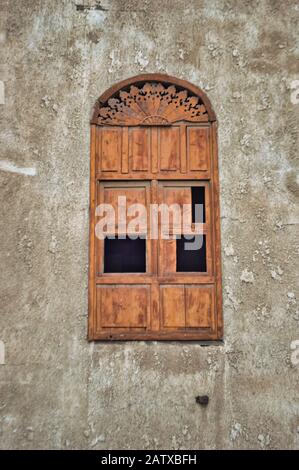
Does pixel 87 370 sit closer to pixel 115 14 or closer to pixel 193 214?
pixel 193 214

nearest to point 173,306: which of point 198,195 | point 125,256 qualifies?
point 125,256

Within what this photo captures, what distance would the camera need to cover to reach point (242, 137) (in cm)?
410

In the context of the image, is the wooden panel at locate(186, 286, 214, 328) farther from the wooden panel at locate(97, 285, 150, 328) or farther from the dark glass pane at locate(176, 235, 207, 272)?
the wooden panel at locate(97, 285, 150, 328)

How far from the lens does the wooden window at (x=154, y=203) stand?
396cm

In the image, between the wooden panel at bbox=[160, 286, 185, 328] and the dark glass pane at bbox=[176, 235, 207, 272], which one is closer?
the wooden panel at bbox=[160, 286, 185, 328]

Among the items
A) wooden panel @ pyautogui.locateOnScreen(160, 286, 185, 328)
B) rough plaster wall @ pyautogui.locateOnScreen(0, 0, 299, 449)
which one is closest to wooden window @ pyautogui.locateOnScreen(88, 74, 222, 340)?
wooden panel @ pyautogui.locateOnScreen(160, 286, 185, 328)

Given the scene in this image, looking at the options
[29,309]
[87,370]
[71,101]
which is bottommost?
[87,370]

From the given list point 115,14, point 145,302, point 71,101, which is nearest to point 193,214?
point 145,302

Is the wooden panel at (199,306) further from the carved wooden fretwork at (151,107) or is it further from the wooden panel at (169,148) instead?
the carved wooden fretwork at (151,107)

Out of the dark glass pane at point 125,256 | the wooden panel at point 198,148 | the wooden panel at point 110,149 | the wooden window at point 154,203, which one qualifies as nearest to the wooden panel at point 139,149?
the wooden window at point 154,203

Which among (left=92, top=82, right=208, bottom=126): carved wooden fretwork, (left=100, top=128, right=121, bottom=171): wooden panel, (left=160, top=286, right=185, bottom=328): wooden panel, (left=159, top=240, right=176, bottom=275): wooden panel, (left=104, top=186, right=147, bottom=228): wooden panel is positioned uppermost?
(left=92, top=82, right=208, bottom=126): carved wooden fretwork

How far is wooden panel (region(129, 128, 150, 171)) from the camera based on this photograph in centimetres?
415

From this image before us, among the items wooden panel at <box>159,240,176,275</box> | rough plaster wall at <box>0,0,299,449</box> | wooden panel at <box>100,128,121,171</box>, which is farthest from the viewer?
wooden panel at <box>100,128,121,171</box>

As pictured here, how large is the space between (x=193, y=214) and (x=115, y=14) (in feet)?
6.83
